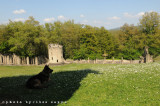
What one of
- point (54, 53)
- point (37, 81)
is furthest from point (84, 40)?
point (37, 81)

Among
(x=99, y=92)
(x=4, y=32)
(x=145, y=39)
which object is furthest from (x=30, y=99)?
(x=4, y=32)

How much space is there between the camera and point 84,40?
81250 mm

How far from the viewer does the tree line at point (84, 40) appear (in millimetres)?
66188

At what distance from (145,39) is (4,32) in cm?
6644

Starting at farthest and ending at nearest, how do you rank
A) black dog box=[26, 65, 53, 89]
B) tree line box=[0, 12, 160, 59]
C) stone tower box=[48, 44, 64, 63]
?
tree line box=[0, 12, 160, 59], stone tower box=[48, 44, 64, 63], black dog box=[26, 65, 53, 89]

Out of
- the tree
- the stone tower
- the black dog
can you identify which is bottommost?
the black dog

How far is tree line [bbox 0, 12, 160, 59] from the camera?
66.2 m

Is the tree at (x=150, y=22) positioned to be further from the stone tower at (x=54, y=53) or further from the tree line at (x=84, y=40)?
the stone tower at (x=54, y=53)

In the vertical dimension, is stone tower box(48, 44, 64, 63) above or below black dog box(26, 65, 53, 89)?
above

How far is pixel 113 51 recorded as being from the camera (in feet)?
264

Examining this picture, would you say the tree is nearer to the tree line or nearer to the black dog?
the tree line

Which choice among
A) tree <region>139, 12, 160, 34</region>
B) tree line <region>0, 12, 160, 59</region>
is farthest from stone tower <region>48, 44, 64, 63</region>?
tree <region>139, 12, 160, 34</region>

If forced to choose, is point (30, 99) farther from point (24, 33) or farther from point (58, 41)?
point (58, 41)

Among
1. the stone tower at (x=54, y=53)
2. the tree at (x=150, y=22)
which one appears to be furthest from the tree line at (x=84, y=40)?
the stone tower at (x=54, y=53)
